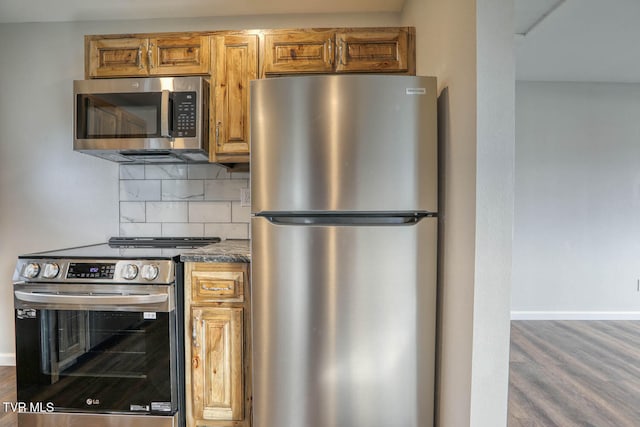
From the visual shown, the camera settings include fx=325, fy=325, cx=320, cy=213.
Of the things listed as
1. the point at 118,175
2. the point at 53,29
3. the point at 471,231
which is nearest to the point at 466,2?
the point at 471,231

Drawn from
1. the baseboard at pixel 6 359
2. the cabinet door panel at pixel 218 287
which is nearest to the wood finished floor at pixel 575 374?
the cabinet door panel at pixel 218 287

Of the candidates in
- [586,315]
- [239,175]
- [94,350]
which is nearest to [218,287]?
[94,350]

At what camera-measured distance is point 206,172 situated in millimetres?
2230

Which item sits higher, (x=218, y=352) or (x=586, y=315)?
(x=218, y=352)

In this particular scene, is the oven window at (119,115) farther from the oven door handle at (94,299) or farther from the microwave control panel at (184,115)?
the oven door handle at (94,299)

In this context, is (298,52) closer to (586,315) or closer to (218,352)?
(218,352)

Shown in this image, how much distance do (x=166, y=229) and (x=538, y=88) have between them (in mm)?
3719

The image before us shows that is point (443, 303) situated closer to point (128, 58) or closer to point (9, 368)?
point (128, 58)

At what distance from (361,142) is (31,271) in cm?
164

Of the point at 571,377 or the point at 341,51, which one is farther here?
the point at 571,377

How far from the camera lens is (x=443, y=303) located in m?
1.33

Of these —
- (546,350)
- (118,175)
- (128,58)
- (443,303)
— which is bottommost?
(546,350)

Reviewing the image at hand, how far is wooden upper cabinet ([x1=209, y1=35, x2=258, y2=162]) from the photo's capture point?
1.79 metres

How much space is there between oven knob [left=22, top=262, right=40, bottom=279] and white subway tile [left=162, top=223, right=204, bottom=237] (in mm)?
759
